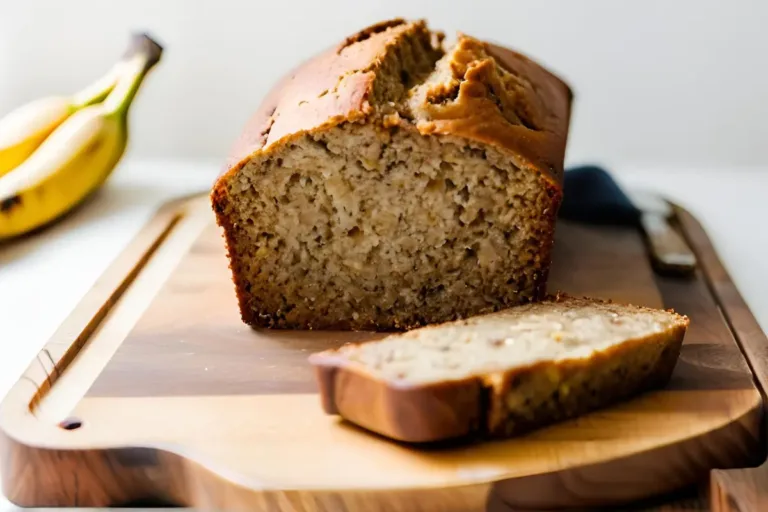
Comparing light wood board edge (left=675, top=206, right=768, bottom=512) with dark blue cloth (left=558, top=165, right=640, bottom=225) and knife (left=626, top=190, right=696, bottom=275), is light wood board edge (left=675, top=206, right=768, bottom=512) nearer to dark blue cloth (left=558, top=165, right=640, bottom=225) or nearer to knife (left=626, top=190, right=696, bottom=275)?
knife (left=626, top=190, right=696, bottom=275)

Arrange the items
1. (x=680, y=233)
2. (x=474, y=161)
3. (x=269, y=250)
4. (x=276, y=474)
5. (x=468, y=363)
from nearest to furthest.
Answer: (x=276, y=474)
(x=468, y=363)
(x=474, y=161)
(x=269, y=250)
(x=680, y=233)

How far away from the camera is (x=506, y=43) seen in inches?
132

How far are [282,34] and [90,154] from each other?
3.12 feet

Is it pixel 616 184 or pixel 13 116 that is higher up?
pixel 13 116

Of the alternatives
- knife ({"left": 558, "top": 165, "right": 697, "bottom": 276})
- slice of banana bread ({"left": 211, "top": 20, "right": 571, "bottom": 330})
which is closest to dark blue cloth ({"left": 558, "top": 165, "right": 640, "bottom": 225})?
knife ({"left": 558, "top": 165, "right": 697, "bottom": 276})

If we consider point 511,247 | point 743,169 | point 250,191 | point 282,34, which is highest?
point 282,34

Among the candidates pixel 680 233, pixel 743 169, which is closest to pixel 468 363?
pixel 680 233

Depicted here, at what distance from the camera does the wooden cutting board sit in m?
1.42

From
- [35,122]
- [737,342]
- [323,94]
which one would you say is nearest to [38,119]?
[35,122]

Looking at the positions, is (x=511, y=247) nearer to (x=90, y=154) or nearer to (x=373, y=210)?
(x=373, y=210)

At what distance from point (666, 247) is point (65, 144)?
1.92 metres

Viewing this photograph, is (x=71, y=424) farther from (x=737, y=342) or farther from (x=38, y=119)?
(x=38, y=119)

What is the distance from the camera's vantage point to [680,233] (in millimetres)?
2604

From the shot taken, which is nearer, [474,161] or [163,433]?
[163,433]
